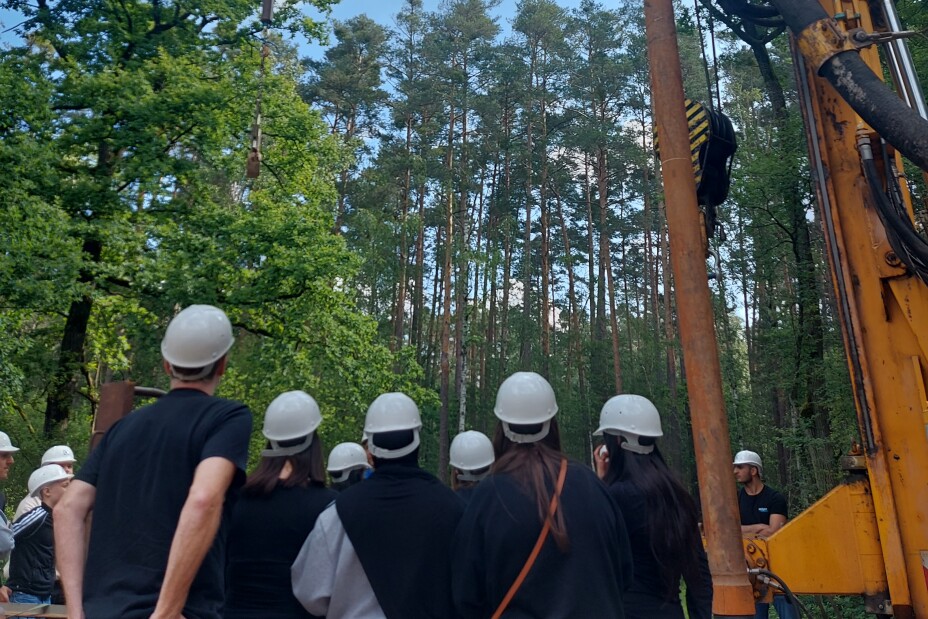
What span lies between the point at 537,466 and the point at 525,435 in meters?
0.18

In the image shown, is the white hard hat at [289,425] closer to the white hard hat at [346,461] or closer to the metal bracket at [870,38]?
the white hard hat at [346,461]

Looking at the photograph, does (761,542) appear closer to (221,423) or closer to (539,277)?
(221,423)

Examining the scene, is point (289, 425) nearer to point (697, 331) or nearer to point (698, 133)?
point (697, 331)

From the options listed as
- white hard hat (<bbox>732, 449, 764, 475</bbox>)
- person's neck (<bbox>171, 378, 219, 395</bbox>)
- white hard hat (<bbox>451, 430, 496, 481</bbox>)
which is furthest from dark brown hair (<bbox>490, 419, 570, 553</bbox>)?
white hard hat (<bbox>732, 449, 764, 475</bbox>)

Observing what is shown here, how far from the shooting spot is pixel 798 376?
53.0ft

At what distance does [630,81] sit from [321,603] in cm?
3682

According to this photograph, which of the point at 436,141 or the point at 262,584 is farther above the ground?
the point at 436,141

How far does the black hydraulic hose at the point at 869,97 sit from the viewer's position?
3.60 m

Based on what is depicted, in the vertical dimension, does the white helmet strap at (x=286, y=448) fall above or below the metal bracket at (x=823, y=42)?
below

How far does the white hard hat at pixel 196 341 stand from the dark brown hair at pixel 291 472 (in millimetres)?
730

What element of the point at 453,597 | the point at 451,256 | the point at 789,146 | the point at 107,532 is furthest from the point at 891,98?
the point at 451,256

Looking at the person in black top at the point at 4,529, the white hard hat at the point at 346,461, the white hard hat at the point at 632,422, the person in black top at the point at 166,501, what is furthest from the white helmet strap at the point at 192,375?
the person in black top at the point at 4,529

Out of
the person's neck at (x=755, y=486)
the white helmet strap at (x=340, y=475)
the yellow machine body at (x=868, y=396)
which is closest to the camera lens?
the yellow machine body at (x=868, y=396)

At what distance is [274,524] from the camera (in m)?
3.18
